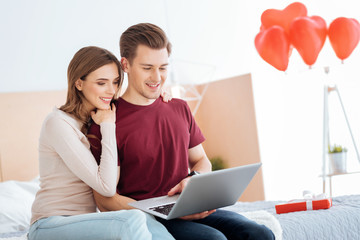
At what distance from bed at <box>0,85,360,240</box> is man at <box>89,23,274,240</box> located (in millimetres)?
408

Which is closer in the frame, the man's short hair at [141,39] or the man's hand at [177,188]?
the man's hand at [177,188]

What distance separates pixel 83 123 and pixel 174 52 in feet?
8.29

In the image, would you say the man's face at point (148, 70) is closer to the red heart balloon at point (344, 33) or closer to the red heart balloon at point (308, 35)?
the red heart balloon at point (308, 35)

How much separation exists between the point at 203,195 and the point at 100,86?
552mm

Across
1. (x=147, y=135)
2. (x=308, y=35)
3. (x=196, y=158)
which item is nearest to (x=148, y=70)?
(x=147, y=135)

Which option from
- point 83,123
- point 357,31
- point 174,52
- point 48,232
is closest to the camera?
point 48,232

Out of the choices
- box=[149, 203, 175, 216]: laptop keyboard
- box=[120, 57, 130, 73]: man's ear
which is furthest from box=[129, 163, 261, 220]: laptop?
box=[120, 57, 130, 73]: man's ear

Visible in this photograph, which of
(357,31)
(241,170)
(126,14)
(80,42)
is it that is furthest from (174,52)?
(241,170)

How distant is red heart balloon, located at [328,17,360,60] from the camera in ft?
8.33

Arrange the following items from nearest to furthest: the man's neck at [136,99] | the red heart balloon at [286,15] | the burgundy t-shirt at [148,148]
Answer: the burgundy t-shirt at [148,148], the man's neck at [136,99], the red heart balloon at [286,15]

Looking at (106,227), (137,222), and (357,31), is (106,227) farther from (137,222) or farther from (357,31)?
(357,31)

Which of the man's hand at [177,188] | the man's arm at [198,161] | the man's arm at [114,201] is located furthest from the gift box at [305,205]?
the man's arm at [114,201]

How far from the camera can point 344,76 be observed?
3594 millimetres

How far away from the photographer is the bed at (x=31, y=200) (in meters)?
1.86
